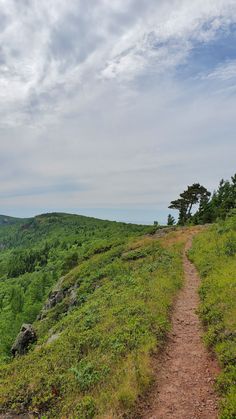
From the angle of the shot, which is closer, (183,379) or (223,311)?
(183,379)

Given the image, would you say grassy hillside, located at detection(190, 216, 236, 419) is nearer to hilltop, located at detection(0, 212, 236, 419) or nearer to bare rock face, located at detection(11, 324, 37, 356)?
hilltop, located at detection(0, 212, 236, 419)

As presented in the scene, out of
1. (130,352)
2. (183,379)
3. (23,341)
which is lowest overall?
(23,341)

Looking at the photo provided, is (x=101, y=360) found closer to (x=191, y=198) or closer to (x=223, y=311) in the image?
(x=223, y=311)

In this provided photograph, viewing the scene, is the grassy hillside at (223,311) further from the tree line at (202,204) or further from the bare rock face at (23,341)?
the tree line at (202,204)

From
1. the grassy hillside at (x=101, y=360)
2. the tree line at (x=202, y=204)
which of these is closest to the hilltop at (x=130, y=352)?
the grassy hillside at (x=101, y=360)

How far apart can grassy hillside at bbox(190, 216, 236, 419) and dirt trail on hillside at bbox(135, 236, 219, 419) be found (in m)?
0.51

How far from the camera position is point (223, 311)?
48.1 feet

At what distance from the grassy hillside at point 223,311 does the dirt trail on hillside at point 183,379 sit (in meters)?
0.51

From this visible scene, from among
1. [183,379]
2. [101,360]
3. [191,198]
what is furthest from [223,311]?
[191,198]

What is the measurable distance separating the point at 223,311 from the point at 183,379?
432 centimetres

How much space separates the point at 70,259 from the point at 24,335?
2991 centimetres

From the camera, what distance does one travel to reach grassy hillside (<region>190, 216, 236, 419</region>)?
401 inches

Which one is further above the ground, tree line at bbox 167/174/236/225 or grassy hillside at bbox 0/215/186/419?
tree line at bbox 167/174/236/225

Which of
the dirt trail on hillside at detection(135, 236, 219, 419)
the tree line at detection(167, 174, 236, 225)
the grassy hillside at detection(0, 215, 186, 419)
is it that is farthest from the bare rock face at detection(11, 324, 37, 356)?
the tree line at detection(167, 174, 236, 225)
